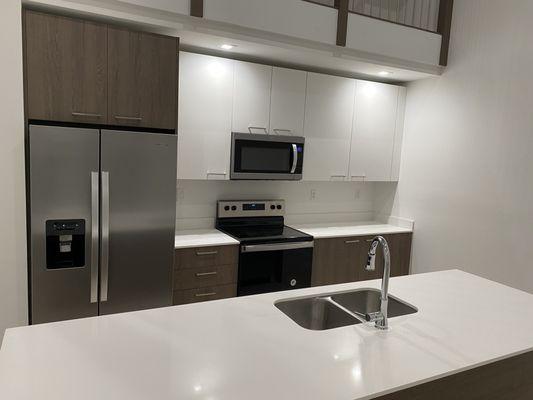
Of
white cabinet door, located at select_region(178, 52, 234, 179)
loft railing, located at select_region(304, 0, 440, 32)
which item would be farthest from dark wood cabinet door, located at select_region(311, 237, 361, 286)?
loft railing, located at select_region(304, 0, 440, 32)

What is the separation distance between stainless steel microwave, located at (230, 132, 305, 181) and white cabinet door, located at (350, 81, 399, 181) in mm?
678

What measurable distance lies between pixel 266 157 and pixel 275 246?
752 mm

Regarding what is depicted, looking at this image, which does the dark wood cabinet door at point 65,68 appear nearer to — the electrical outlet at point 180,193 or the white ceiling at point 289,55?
the white ceiling at point 289,55

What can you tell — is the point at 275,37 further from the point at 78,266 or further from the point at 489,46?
the point at 78,266

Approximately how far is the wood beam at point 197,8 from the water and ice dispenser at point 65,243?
1.47m

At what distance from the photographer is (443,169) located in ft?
11.8

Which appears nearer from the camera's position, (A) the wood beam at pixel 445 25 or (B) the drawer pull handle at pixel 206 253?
(B) the drawer pull handle at pixel 206 253

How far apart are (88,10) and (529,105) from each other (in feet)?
10.1

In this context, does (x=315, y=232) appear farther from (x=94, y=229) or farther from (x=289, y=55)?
(x=94, y=229)

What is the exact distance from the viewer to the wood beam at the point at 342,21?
3002mm

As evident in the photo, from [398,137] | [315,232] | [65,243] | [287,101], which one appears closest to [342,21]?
[287,101]

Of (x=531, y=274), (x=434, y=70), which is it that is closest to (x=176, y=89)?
(x=434, y=70)

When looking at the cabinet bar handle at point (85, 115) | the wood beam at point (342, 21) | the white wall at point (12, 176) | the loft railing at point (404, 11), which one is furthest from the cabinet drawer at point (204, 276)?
the loft railing at point (404, 11)

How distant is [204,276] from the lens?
2.93 m
